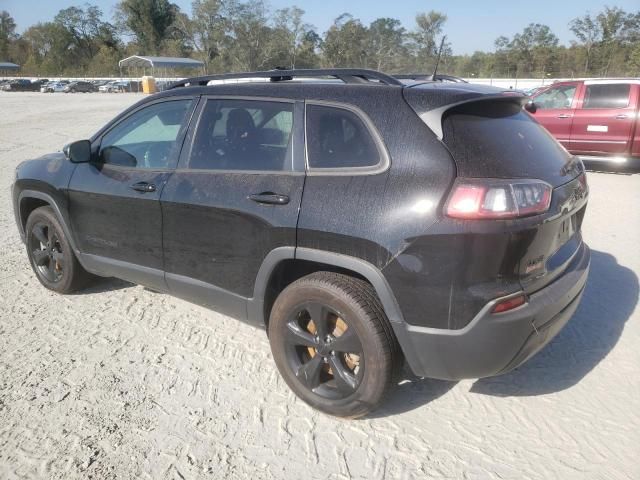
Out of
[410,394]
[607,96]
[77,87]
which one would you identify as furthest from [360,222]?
[77,87]

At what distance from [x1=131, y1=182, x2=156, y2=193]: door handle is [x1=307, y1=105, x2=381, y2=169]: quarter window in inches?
47.3

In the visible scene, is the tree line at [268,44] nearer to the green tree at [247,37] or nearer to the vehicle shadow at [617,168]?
the green tree at [247,37]

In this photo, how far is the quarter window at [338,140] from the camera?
2.47 m

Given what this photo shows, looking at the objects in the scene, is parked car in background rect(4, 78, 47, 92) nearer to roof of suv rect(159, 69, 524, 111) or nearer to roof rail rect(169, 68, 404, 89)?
roof rail rect(169, 68, 404, 89)

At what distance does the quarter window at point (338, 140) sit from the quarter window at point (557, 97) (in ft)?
31.1

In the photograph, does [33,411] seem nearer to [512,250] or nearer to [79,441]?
[79,441]

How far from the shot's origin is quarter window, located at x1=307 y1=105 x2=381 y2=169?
2.47 meters

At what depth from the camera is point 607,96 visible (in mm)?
9859

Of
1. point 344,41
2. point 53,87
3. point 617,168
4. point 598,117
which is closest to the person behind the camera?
point 598,117

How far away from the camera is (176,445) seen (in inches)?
98.0

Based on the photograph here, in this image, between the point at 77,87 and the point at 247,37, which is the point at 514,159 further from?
the point at 247,37

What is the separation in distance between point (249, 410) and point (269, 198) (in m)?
1.18

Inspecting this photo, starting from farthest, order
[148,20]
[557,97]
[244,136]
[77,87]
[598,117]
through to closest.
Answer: [148,20], [77,87], [557,97], [598,117], [244,136]

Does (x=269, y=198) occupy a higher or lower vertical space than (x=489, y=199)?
lower
